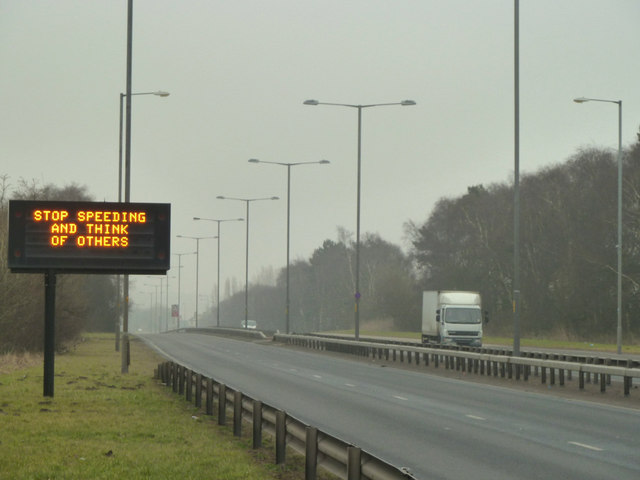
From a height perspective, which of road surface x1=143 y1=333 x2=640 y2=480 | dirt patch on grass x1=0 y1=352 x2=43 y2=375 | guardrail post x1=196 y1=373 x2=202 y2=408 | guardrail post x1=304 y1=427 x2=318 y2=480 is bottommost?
dirt patch on grass x1=0 y1=352 x2=43 y2=375

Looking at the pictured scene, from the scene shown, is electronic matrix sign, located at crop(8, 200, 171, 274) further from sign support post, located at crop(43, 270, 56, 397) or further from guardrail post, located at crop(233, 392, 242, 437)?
guardrail post, located at crop(233, 392, 242, 437)

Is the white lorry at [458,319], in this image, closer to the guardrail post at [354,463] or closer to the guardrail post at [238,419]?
the guardrail post at [238,419]

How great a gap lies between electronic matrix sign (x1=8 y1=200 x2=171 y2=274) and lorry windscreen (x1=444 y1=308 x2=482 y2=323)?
103 ft

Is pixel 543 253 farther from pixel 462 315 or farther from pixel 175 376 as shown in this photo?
pixel 175 376

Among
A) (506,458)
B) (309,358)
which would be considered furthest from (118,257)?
(309,358)

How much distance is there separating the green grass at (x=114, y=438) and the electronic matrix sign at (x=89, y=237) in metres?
2.76

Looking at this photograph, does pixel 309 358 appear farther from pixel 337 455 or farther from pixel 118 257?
pixel 337 455

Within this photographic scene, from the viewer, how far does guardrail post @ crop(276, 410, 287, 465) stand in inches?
546

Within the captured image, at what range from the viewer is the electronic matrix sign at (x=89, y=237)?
23547mm

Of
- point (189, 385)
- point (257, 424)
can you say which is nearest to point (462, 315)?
point (189, 385)

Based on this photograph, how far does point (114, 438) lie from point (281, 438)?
11.3 ft

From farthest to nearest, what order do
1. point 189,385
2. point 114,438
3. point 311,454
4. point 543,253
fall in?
point 543,253 < point 189,385 < point 114,438 < point 311,454

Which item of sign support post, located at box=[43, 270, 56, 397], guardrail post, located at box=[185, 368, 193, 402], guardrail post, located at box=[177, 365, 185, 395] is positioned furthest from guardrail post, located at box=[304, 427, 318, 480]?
guardrail post, located at box=[177, 365, 185, 395]

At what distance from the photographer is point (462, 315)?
54.3 m
